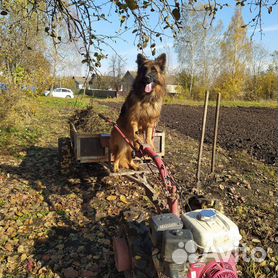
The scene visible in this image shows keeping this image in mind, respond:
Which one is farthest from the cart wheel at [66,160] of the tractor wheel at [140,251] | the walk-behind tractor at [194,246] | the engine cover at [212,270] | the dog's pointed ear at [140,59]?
the engine cover at [212,270]

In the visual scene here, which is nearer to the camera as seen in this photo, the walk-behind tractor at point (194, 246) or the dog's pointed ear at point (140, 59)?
the walk-behind tractor at point (194, 246)

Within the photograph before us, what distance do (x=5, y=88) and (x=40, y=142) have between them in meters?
2.55

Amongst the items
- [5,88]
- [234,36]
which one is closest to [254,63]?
[234,36]

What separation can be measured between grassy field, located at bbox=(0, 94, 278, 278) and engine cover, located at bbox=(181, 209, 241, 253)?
0.61 m

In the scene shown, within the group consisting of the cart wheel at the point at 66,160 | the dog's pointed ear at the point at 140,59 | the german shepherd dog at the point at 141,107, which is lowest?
the cart wheel at the point at 66,160

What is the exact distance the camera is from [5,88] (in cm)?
1045

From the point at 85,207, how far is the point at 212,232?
298cm

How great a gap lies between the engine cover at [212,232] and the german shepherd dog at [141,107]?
2.55 metres

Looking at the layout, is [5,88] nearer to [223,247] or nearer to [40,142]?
[40,142]

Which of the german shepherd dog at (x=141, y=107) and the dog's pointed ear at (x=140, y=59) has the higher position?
the dog's pointed ear at (x=140, y=59)

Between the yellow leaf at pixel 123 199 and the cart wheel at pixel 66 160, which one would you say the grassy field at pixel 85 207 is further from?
the cart wheel at pixel 66 160

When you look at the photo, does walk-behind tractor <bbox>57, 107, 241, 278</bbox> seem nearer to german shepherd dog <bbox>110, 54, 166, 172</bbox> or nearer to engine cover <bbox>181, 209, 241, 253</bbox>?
engine cover <bbox>181, 209, 241, 253</bbox>

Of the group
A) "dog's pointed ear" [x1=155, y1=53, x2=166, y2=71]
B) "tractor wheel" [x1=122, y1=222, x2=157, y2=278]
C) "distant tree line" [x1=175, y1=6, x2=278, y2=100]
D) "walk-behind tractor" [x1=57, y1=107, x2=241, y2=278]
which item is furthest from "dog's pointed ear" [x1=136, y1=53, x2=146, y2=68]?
"distant tree line" [x1=175, y1=6, x2=278, y2=100]

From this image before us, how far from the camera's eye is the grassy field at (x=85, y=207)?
3.65 metres
